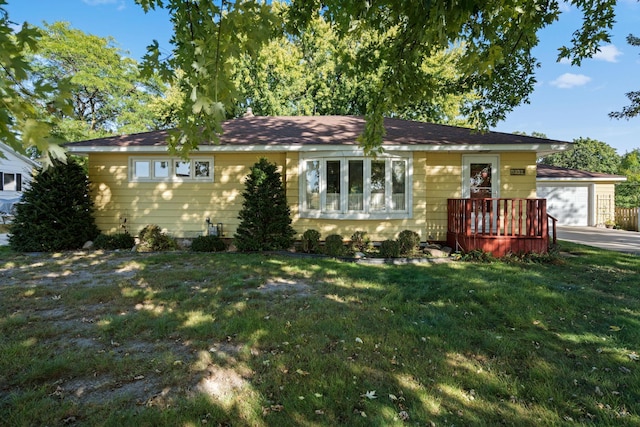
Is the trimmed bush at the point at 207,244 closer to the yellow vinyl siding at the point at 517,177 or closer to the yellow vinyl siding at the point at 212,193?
the yellow vinyl siding at the point at 212,193

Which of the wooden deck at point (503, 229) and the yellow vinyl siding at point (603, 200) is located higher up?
the yellow vinyl siding at point (603, 200)

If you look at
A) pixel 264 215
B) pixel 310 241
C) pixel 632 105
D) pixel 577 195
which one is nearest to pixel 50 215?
pixel 264 215

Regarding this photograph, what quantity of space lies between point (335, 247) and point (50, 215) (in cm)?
742

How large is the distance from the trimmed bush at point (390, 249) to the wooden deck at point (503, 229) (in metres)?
1.71

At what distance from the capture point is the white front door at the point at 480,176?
30.4ft

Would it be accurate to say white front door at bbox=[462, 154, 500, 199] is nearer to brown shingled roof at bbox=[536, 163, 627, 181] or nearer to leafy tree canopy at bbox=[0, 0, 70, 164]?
leafy tree canopy at bbox=[0, 0, 70, 164]

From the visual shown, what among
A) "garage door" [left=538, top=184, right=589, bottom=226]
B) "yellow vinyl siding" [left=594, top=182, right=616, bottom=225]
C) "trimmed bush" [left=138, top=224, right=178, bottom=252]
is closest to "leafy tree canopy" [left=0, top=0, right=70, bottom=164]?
"trimmed bush" [left=138, top=224, right=178, bottom=252]

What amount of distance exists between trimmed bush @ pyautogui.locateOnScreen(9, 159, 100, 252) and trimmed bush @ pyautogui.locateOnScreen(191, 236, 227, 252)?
3.22 m

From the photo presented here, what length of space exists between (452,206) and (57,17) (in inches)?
1017

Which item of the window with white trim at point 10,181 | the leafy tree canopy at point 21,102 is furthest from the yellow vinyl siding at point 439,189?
the window with white trim at point 10,181

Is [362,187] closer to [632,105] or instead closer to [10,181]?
[632,105]

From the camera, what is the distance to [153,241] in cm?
880

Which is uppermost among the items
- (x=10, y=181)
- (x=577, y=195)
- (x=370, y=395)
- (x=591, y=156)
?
(x=591, y=156)

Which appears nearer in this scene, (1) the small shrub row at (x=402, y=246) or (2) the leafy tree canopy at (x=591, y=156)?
(1) the small shrub row at (x=402, y=246)
